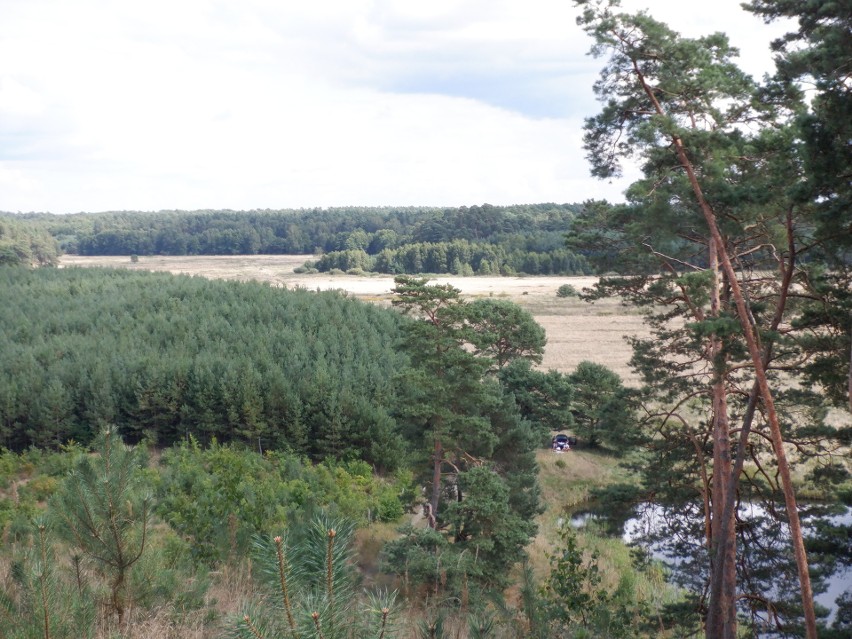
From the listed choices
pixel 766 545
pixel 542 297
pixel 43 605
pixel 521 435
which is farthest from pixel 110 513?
pixel 542 297

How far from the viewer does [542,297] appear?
81.2 m

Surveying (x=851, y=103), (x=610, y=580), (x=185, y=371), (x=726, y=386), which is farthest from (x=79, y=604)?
(x=185, y=371)

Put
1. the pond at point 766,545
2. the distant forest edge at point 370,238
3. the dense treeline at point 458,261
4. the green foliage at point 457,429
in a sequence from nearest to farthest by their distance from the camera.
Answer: the pond at point 766,545
the green foliage at point 457,429
the dense treeline at point 458,261
the distant forest edge at point 370,238

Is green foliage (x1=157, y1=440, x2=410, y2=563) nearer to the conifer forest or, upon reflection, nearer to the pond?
the conifer forest

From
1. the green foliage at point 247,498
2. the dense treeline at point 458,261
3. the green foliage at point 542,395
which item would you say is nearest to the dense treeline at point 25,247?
the dense treeline at point 458,261

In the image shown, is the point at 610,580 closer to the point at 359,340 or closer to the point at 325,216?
the point at 359,340

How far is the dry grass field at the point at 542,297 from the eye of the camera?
52.3 metres

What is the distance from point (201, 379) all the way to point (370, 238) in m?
108

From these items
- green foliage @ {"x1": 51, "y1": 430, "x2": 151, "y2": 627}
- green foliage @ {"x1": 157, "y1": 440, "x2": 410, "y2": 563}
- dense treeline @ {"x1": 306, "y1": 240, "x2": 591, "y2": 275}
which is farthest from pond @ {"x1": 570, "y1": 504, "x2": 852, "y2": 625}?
dense treeline @ {"x1": 306, "y1": 240, "x2": 591, "y2": 275}

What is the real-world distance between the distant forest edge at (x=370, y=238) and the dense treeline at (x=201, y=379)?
199 feet

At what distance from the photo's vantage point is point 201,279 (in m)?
55.4

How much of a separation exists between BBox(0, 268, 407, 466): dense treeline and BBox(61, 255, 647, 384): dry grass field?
238 inches

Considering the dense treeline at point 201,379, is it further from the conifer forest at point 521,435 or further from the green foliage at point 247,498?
the green foliage at point 247,498

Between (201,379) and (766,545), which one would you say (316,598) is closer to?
(766,545)
